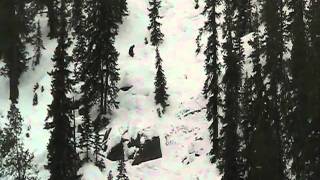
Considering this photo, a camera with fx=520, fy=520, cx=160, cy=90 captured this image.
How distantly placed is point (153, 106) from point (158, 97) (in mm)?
984

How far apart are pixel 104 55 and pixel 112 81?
2.53m

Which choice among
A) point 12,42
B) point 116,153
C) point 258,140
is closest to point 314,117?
point 258,140

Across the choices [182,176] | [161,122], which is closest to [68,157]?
[182,176]

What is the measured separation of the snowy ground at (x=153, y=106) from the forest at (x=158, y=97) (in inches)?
4.7

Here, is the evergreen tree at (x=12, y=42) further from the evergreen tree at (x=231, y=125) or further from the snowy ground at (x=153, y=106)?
the evergreen tree at (x=231, y=125)

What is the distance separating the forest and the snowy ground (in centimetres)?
12

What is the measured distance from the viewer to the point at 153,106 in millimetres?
47844

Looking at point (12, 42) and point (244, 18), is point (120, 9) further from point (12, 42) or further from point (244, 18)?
point (12, 42)

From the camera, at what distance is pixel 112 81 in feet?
157

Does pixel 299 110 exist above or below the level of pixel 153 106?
below

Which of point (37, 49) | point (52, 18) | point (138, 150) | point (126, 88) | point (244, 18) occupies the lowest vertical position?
point (138, 150)

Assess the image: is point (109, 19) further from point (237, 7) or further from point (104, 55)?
point (237, 7)

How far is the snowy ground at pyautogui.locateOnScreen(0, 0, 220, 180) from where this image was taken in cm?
4166

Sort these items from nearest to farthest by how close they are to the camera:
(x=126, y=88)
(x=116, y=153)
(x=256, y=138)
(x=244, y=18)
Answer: (x=256, y=138)
(x=116, y=153)
(x=126, y=88)
(x=244, y=18)
